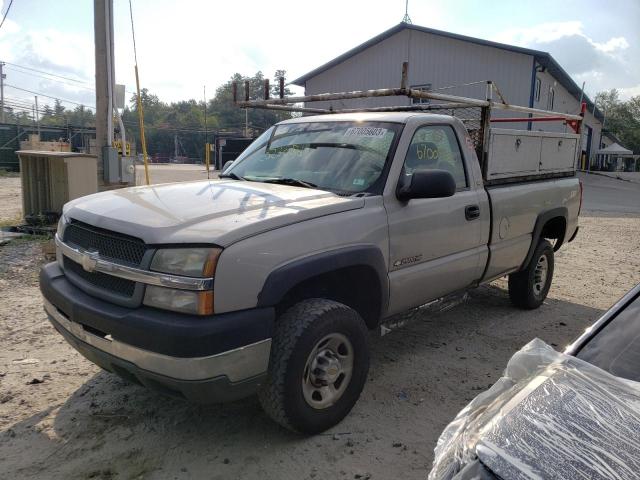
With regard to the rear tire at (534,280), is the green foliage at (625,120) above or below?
above

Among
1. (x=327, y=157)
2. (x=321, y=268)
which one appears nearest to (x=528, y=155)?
(x=327, y=157)

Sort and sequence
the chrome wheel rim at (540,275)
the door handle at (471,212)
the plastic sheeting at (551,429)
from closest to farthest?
1. the plastic sheeting at (551,429)
2. the door handle at (471,212)
3. the chrome wheel rim at (540,275)

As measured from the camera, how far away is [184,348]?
7.87ft

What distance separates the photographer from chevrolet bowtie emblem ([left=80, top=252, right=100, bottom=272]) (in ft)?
9.19

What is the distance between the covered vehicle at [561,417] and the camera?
1.30 meters

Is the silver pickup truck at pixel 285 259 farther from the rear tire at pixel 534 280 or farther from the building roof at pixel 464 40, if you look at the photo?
the building roof at pixel 464 40

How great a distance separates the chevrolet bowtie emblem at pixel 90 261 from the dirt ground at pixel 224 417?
38.5 inches

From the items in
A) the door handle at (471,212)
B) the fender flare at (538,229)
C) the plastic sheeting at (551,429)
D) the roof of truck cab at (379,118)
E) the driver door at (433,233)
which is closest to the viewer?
the plastic sheeting at (551,429)

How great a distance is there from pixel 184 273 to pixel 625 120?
90843 mm

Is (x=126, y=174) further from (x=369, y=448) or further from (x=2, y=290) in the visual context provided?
(x=369, y=448)

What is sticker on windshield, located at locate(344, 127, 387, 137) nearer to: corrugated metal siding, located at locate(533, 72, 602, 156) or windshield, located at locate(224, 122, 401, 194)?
windshield, located at locate(224, 122, 401, 194)

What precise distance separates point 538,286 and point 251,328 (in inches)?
159

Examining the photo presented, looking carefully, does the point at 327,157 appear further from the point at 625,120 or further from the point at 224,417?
the point at 625,120

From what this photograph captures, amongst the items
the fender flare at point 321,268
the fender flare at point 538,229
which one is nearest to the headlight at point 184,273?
the fender flare at point 321,268
